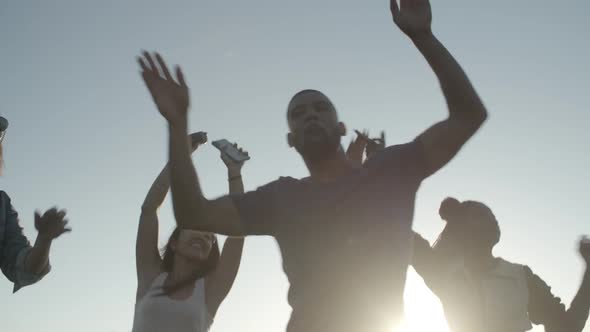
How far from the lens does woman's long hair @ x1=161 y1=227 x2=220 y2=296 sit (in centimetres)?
532

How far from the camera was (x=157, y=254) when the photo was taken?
5.76 meters

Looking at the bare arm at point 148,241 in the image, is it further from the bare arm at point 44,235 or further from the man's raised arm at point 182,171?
the man's raised arm at point 182,171

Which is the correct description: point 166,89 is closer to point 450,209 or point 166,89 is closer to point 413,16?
point 413,16

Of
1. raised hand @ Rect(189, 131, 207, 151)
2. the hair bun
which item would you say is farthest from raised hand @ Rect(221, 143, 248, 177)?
the hair bun

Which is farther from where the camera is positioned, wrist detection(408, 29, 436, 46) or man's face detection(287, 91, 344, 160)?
man's face detection(287, 91, 344, 160)

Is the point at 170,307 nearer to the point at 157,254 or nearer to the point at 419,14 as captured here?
the point at 157,254

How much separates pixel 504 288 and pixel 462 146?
261cm

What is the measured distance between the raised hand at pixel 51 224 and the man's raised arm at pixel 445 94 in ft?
7.69

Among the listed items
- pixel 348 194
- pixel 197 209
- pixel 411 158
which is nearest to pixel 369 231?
pixel 348 194

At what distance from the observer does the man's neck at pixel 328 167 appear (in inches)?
127

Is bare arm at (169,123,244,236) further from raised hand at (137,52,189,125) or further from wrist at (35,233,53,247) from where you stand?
wrist at (35,233,53,247)

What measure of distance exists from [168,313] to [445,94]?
10.8 ft

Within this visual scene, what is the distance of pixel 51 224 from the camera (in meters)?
3.75

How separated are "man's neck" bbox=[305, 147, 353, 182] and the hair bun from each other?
7.96 ft
